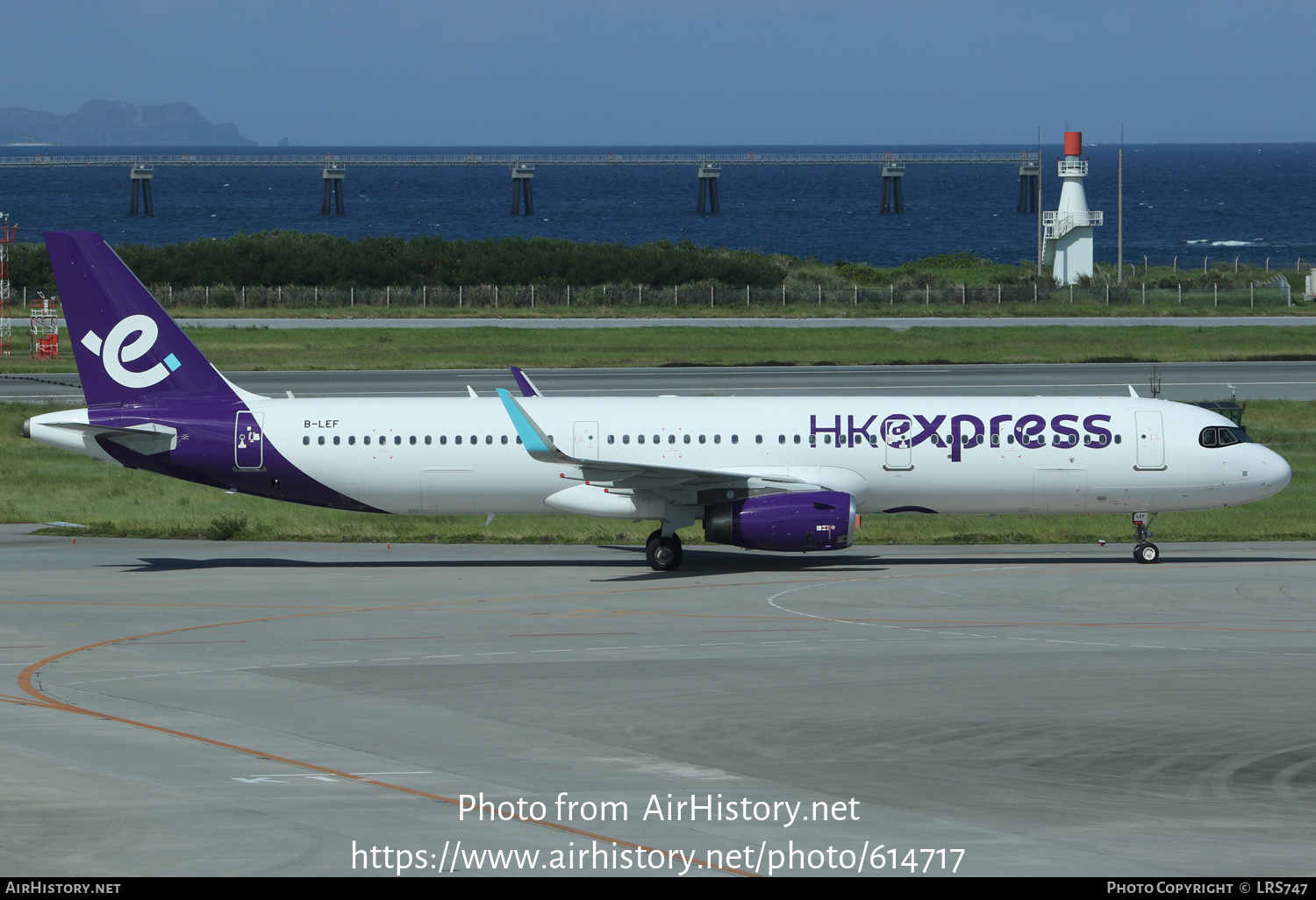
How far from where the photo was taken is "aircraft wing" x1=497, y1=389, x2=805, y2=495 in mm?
32375

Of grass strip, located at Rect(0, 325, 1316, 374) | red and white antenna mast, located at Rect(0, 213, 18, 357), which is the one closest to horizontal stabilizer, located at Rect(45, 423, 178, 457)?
grass strip, located at Rect(0, 325, 1316, 374)

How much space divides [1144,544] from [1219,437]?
10.6 feet

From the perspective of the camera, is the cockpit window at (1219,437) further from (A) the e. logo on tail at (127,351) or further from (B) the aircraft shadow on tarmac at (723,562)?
(A) the e. logo on tail at (127,351)

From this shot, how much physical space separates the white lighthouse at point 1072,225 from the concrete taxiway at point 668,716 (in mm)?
85087

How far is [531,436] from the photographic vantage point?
3269 centimetres

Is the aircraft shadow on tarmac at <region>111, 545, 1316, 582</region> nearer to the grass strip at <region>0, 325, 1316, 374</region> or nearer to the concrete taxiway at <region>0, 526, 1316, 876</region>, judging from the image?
the concrete taxiway at <region>0, 526, 1316, 876</region>

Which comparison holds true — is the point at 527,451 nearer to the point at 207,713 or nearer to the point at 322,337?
the point at 207,713

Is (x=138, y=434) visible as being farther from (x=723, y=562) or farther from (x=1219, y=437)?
(x=1219, y=437)

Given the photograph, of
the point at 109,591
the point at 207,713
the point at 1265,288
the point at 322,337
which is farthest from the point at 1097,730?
the point at 1265,288

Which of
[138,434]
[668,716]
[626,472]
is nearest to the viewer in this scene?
[668,716]

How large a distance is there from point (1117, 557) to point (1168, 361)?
138ft


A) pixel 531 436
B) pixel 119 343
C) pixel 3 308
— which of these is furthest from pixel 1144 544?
pixel 3 308

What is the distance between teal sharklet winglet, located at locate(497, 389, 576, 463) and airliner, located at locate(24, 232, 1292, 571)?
31.7 inches

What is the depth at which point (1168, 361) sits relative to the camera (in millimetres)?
74250
